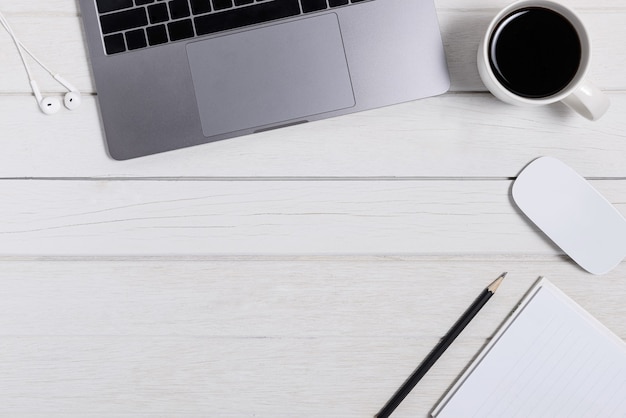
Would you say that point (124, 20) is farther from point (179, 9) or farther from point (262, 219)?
point (262, 219)

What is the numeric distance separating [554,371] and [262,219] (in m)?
0.37

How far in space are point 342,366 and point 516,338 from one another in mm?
200

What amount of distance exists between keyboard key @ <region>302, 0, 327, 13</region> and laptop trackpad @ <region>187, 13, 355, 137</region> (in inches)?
0.6

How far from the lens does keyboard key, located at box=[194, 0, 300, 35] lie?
60cm

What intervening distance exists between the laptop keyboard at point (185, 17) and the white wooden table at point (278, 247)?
6cm

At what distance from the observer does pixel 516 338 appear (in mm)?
625

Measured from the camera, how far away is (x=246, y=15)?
0.60 meters

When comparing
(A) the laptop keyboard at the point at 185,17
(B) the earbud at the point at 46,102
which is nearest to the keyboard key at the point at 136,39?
(A) the laptop keyboard at the point at 185,17

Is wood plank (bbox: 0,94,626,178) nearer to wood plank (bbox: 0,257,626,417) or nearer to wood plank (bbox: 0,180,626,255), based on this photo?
wood plank (bbox: 0,180,626,255)

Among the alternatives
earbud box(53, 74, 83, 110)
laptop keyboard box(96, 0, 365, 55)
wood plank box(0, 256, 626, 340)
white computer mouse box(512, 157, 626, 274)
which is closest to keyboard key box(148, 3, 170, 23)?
laptop keyboard box(96, 0, 365, 55)

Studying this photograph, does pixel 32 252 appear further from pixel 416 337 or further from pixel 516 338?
pixel 516 338

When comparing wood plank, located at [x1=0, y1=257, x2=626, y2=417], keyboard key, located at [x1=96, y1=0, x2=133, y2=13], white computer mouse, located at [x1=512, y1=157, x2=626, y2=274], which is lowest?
wood plank, located at [x1=0, y1=257, x2=626, y2=417]

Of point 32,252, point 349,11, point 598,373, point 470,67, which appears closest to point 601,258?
point 598,373

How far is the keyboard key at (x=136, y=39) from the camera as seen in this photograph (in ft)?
1.96
